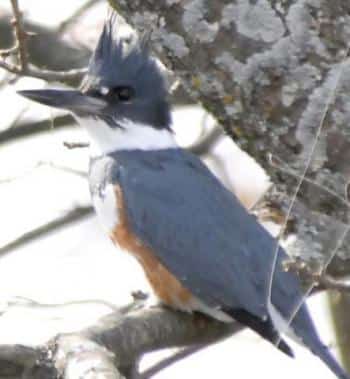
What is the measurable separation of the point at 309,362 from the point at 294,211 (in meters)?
1.24

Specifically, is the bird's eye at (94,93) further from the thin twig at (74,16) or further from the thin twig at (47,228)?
the thin twig at (74,16)

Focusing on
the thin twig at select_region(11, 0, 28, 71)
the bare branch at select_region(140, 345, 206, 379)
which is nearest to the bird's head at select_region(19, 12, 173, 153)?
the thin twig at select_region(11, 0, 28, 71)

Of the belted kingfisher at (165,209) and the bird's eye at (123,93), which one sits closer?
the belted kingfisher at (165,209)

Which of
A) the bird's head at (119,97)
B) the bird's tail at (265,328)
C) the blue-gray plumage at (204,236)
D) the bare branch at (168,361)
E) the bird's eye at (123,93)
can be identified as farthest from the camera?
the bird's eye at (123,93)

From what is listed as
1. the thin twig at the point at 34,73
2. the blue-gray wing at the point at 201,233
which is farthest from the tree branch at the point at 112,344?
the thin twig at the point at 34,73

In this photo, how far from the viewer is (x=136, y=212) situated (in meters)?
3.57

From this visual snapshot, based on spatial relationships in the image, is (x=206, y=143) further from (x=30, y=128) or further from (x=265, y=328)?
(x=265, y=328)

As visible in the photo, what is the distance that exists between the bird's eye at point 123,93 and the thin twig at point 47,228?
36 centimetres

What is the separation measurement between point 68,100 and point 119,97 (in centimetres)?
27

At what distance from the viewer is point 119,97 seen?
3.76 m

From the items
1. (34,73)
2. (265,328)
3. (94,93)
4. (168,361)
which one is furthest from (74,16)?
(168,361)

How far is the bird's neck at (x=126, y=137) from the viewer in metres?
3.78

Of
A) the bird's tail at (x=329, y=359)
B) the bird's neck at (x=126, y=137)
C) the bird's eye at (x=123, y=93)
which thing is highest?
the bird's eye at (x=123, y=93)

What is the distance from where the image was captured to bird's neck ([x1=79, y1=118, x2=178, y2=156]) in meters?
3.78
